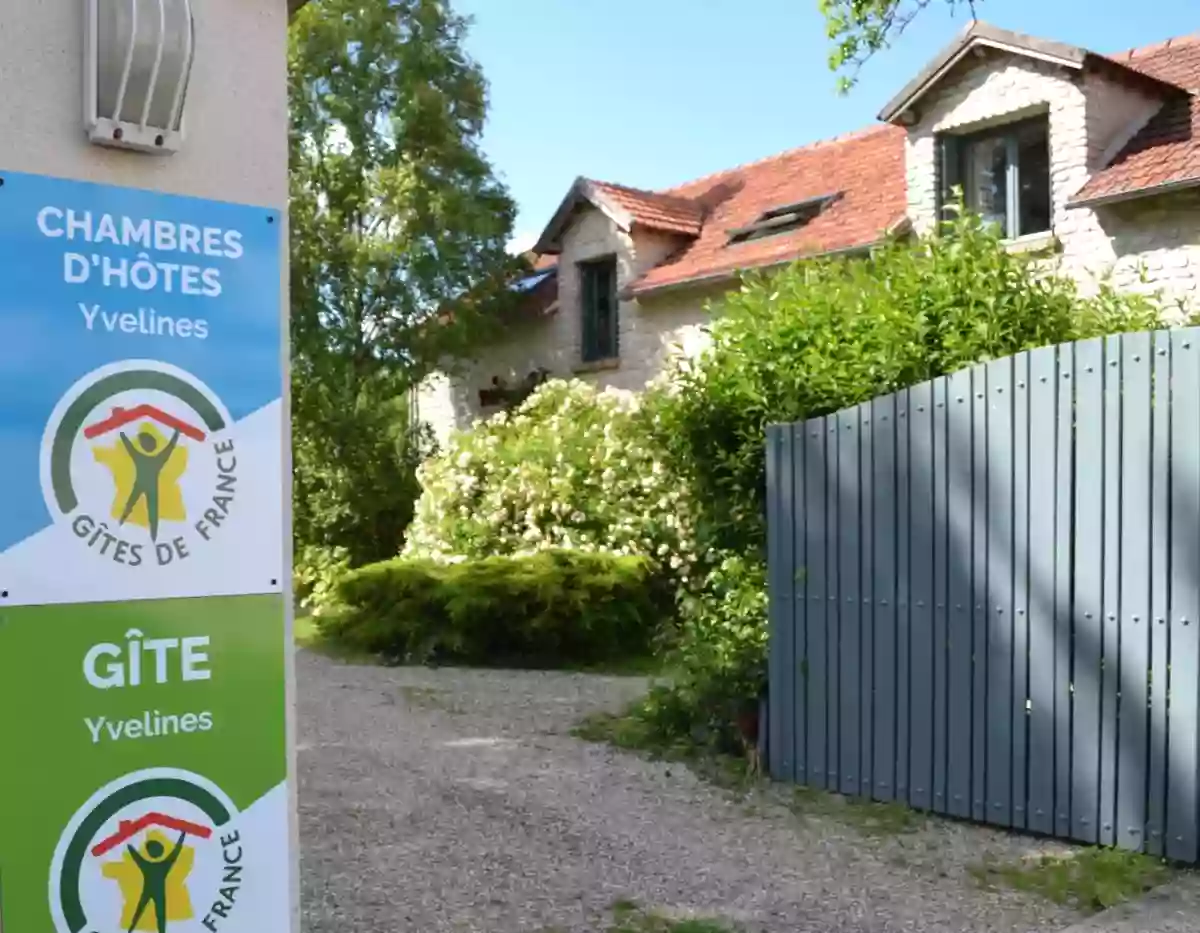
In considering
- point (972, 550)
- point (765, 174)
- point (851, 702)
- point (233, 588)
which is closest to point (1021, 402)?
point (972, 550)

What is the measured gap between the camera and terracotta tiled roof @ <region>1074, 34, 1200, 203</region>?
39.1 feet

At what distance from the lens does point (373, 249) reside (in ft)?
59.4

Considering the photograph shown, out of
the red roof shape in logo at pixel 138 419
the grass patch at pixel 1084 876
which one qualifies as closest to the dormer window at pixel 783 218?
the grass patch at pixel 1084 876

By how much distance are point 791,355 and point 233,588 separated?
17.5 ft

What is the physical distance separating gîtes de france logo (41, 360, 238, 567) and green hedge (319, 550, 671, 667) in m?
8.72

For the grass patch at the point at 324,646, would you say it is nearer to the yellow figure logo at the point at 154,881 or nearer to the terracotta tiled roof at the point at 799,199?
the terracotta tiled roof at the point at 799,199

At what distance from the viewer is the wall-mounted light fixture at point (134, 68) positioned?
2488 millimetres

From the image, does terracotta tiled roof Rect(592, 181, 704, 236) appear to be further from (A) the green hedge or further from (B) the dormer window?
(A) the green hedge

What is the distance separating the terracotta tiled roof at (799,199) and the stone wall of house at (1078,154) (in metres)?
1.13

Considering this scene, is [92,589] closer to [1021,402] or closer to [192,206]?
[192,206]

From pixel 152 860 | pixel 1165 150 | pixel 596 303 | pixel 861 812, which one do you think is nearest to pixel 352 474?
pixel 596 303

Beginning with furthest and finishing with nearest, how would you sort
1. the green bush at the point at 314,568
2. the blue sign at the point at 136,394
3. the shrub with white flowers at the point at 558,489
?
the green bush at the point at 314,568 → the shrub with white flowers at the point at 558,489 → the blue sign at the point at 136,394

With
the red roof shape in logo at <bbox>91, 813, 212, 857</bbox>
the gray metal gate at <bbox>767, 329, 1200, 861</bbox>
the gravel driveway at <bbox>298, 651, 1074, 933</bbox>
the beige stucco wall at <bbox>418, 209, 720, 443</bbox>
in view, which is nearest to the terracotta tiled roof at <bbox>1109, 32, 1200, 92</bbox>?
the beige stucco wall at <bbox>418, 209, 720, 443</bbox>

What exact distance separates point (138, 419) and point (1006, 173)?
12.6 m
